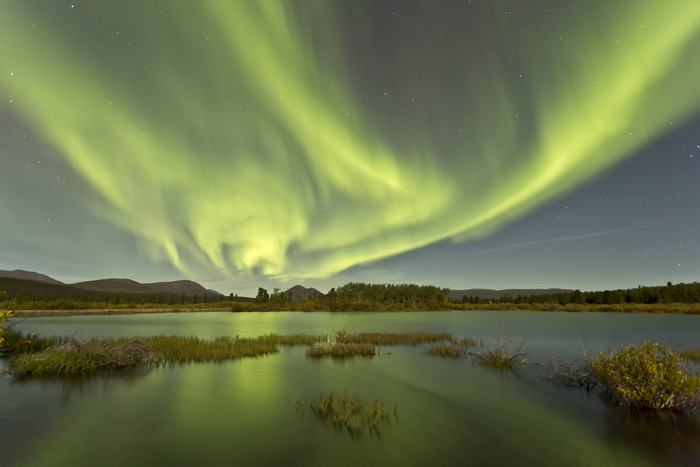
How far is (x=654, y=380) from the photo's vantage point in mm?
11750

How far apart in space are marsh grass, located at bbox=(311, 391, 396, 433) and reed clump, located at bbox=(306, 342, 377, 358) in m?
12.1

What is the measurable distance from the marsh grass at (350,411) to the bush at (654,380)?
10.2m

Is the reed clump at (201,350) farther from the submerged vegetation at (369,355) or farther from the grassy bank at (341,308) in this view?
the grassy bank at (341,308)

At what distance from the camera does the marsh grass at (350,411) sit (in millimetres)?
11008

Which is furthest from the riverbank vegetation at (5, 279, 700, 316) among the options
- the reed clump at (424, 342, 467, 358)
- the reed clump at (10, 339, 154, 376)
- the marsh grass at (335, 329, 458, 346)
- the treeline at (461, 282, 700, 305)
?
the reed clump at (424, 342, 467, 358)

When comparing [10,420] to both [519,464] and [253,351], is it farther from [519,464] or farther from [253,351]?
[519,464]

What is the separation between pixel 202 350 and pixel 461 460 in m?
22.7

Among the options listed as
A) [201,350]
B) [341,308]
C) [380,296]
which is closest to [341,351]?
[201,350]

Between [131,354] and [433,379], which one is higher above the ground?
[131,354]

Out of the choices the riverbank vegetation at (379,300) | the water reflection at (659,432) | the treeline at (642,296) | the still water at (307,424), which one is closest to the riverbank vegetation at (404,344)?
the water reflection at (659,432)

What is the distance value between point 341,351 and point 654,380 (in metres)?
19.8

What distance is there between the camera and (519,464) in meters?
8.52

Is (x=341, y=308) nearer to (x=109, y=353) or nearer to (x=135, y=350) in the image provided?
(x=135, y=350)

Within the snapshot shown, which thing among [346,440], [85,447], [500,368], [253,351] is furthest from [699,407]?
[253,351]
